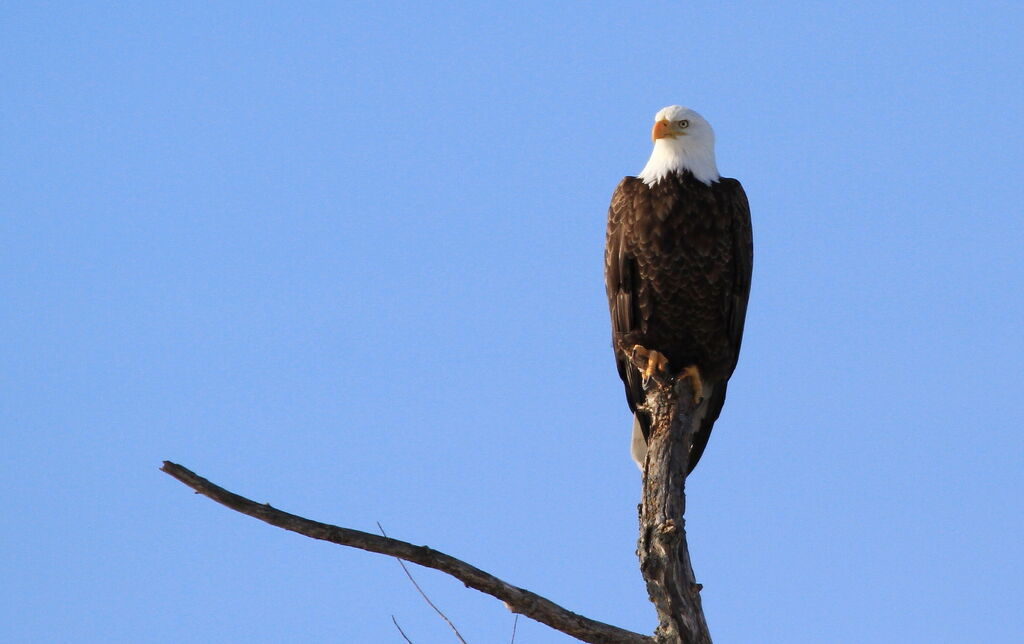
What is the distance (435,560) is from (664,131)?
3.22m

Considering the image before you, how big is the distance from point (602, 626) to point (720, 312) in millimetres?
2398

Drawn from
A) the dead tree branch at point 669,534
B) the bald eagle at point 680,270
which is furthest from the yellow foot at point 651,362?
the dead tree branch at point 669,534

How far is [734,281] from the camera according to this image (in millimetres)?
6570

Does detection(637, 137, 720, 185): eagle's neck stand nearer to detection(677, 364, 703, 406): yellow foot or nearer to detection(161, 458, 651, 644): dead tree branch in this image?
detection(677, 364, 703, 406): yellow foot

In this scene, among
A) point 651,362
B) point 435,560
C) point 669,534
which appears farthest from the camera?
point 651,362

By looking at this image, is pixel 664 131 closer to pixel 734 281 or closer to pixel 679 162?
pixel 679 162

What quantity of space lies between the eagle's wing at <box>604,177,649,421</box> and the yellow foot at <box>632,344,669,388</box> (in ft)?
0.33

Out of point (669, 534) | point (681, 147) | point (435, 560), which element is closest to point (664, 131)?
point (681, 147)

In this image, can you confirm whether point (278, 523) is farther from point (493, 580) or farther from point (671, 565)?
point (671, 565)

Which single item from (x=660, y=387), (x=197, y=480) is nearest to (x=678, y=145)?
(x=660, y=387)

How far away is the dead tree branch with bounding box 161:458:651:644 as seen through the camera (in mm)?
3947

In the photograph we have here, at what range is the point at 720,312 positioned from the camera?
653cm

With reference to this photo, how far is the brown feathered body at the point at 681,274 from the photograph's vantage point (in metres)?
6.38

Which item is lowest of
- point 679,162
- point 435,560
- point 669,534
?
point 435,560
